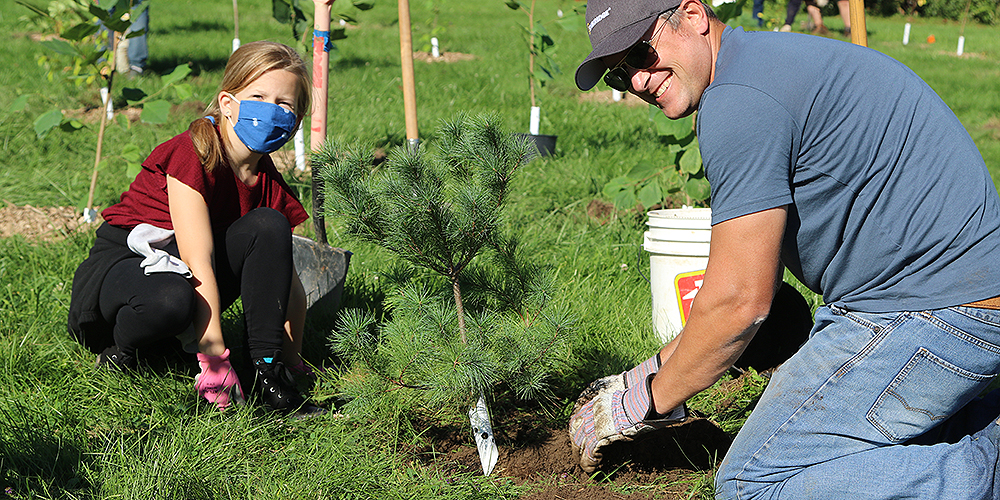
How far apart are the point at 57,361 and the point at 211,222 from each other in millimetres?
698

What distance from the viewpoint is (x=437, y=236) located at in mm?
1820

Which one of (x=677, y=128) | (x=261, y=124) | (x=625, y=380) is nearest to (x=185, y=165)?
(x=261, y=124)

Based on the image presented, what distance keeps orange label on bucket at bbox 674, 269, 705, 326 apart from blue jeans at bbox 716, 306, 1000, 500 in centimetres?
92

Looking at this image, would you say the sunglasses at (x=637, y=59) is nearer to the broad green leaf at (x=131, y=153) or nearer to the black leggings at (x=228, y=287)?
the black leggings at (x=228, y=287)

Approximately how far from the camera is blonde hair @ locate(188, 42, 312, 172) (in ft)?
6.68

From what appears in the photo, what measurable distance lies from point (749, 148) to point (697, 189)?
6.20 feet

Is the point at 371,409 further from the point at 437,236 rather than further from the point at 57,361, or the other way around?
the point at 57,361

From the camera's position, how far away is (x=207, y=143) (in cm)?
204

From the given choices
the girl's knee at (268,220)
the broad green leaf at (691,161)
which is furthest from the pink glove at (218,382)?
the broad green leaf at (691,161)

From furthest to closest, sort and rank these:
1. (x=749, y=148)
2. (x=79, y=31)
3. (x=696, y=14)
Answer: (x=79, y=31) < (x=696, y=14) < (x=749, y=148)

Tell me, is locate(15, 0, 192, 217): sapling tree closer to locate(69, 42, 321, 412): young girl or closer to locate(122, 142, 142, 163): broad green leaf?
locate(122, 142, 142, 163): broad green leaf

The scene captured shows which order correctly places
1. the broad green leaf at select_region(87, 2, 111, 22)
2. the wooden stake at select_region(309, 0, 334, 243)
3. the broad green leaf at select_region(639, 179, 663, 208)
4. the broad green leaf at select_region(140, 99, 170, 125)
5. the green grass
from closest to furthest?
the green grass
the wooden stake at select_region(309, 0, 334, 243)
the broad green leaf at select_region(87, 2, 111, 22)
the broad green leaf at select_region(140, 99, 170, 125)
the broad green leaf at select_region(639, 179, 663, 208)

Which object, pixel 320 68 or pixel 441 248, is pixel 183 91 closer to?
pixel 320 68

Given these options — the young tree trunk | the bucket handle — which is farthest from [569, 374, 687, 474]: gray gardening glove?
the bucket handle
